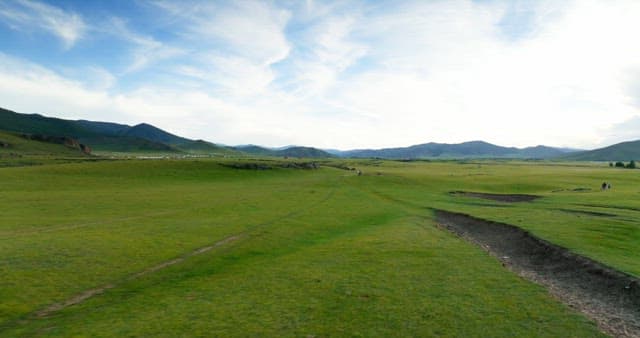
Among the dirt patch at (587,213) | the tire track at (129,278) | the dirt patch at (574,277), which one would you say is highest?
the dirt patch at (587,213)

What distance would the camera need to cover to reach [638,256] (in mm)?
23594

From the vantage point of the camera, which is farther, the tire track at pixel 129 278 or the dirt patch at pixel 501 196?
the dirt patch at pixel 501 196

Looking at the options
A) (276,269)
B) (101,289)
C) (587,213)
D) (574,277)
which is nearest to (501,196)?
(587,213)

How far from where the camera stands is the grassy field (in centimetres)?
1445

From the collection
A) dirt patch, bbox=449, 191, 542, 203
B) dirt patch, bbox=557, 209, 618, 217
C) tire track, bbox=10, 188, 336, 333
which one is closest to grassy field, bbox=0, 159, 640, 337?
tire track, bbox=10, 188, 336, 333

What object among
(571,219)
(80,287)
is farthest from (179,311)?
(571,219)

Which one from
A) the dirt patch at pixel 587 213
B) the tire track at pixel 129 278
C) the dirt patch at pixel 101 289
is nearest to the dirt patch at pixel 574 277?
the dirt patch at pixel 587 213

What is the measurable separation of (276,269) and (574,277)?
57.6ft

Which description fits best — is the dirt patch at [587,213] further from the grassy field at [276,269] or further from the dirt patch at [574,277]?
the dirt patch at [574,277]

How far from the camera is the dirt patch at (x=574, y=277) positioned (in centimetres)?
1574

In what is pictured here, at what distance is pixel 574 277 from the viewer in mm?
21188

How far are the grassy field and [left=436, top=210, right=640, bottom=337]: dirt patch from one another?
1.05m

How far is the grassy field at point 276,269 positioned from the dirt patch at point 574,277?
105 cm

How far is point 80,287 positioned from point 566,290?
82.9 feet
